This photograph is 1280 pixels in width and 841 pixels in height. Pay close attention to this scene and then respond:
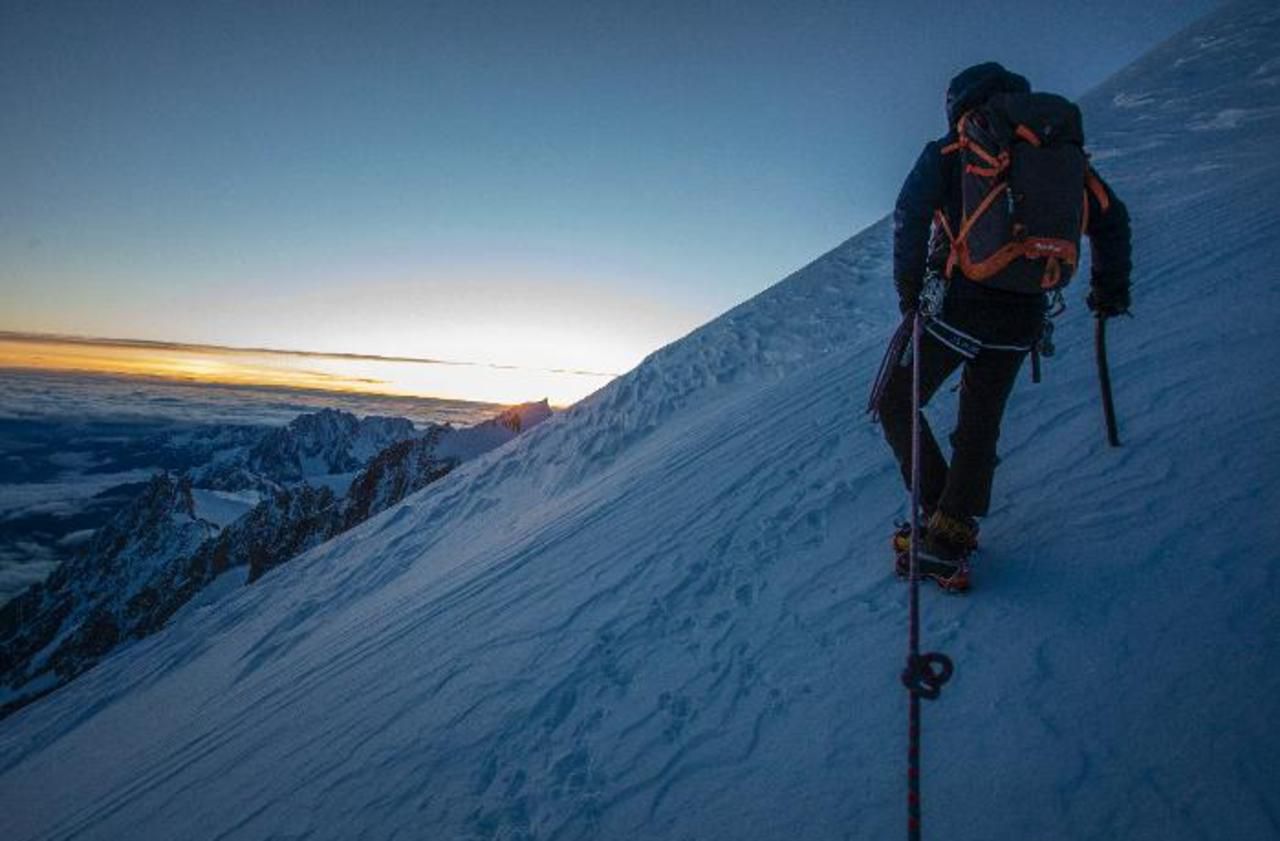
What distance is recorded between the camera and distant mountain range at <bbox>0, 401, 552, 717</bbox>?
58375 millimetres

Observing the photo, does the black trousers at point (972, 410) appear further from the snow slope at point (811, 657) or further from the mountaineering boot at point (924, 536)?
the snow slope at point (811, 657)

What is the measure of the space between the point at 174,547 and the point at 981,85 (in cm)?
16247

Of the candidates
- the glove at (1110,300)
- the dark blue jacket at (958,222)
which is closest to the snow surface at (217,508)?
the dark blue jacket at (958,222)

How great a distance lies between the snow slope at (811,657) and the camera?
2318mm

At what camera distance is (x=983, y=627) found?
2.90 m

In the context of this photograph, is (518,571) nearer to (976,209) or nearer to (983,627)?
(983,627)

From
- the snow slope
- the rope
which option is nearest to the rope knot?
the rope

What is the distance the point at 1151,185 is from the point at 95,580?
19708 cm

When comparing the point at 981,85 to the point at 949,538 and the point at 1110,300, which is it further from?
the point at 949,538

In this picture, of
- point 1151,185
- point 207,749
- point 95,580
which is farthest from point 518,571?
point 95,580

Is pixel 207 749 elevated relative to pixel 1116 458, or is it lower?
lower

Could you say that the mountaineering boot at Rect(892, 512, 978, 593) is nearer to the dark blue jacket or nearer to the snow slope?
the snow slope

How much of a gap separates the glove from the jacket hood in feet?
3.35

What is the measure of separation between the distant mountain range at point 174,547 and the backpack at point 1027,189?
123 feet
